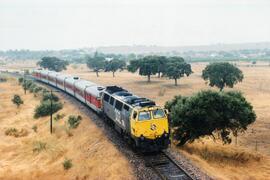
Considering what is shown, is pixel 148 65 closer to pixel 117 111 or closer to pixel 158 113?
pixel 117 111

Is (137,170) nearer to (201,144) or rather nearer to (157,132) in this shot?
(157,132)

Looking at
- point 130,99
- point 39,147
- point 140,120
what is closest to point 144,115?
point 140,120

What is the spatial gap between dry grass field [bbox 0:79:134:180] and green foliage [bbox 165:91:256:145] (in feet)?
22.1

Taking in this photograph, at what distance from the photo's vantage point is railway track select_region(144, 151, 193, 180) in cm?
2526

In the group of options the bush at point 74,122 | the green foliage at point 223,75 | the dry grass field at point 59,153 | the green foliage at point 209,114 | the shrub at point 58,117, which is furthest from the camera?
the green foliage at point 223,75

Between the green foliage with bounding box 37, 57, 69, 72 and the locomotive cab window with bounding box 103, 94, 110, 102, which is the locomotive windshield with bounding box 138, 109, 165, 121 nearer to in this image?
the locomotive cab window with bounding box 103, 94, 110, 102

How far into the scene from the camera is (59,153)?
38562 millimetres

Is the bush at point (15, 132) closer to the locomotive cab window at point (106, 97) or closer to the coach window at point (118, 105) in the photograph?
the locomotive cab window at point (106, 97)

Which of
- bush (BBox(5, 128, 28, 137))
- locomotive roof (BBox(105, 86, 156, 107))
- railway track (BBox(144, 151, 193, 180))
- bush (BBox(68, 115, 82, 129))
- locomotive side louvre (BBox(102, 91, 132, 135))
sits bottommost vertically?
bush (BBox(5, 128, 28, 137))

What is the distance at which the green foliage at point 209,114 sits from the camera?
3378 centimetres

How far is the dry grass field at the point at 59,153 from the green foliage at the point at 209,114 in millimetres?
6731

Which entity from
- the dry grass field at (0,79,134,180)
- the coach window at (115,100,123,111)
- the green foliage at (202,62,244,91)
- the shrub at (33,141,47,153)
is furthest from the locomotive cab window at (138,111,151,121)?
the green foliage at (202,62,244,91)

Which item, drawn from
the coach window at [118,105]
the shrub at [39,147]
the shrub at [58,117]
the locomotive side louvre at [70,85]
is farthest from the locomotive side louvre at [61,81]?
the coach window at [118,105]

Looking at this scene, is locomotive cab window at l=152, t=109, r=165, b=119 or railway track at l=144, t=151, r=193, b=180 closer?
railway track at l=144, t=151, r=193, b=180
